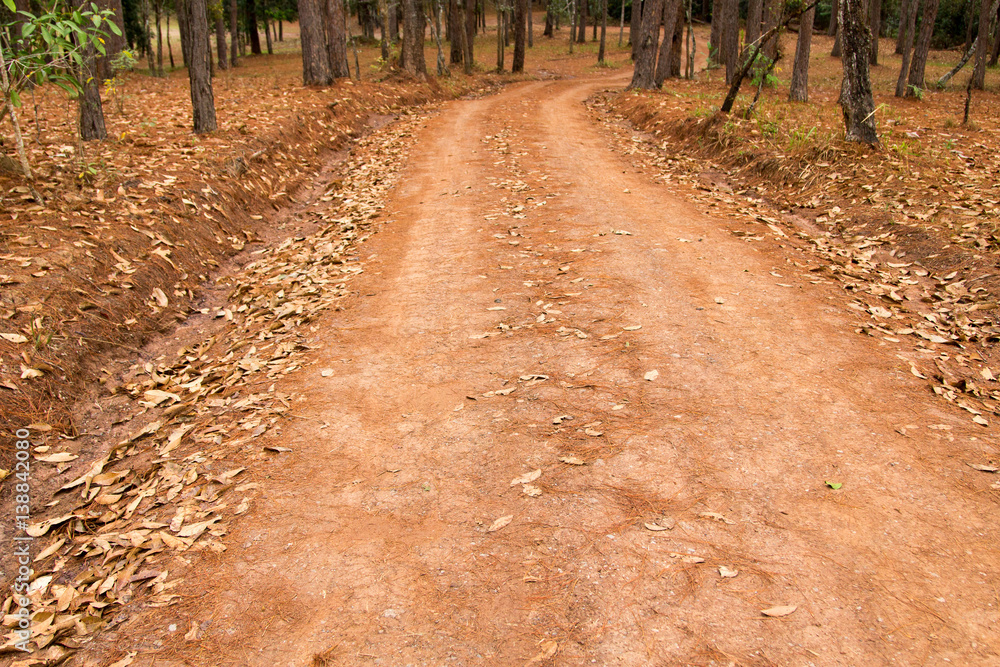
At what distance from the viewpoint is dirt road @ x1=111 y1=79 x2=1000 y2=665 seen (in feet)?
9.04

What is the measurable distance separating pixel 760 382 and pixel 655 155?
8263 mm

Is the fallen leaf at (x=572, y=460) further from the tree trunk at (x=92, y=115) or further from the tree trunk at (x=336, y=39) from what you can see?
the tree trunk at (x=336, y=39)

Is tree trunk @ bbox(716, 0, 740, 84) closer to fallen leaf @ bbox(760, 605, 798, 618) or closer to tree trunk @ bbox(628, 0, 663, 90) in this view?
tree trunk @ bbox(628, 0, 663, 90)

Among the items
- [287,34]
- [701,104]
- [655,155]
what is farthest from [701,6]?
[655,155]

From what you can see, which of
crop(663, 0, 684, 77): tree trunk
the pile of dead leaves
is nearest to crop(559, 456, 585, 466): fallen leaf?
the pile of dead leaves

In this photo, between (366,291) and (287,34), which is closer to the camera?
(366,291)

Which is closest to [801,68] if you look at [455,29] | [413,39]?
[413,39]

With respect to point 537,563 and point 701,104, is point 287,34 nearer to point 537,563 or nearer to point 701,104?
point 701,104

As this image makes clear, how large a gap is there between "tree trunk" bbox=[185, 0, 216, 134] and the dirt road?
20.2 ft

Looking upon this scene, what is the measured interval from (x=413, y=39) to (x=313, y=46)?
470 cm

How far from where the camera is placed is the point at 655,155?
11766mm

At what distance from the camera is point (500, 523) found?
3.37 meters

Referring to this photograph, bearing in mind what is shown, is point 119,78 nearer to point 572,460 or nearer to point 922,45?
point 572,460

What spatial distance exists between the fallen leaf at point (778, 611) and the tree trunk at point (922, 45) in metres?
19.7
